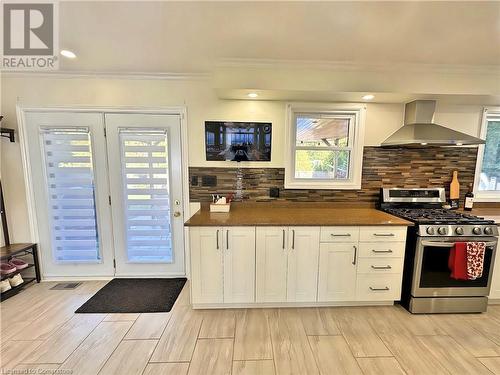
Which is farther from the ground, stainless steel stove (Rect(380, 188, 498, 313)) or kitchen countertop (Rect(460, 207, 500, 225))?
kitchen countertop (Rect(460, 207, 500, 225))

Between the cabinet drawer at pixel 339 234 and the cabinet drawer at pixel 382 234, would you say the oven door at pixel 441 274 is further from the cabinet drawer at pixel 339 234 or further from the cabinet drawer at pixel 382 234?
the cabinet drawer at pixel 339 234

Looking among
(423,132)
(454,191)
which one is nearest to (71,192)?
(423,132)

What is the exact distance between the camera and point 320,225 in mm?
2250

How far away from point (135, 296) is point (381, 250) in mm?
2706

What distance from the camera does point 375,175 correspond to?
113 inches

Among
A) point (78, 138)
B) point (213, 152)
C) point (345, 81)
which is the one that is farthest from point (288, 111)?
point (78, 138)

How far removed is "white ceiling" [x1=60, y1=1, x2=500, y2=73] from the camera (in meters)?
1.50

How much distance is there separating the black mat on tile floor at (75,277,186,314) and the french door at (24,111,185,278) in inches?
6.9

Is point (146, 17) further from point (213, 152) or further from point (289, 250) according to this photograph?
point (289, 250)

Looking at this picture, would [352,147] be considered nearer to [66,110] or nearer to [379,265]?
[379,265]

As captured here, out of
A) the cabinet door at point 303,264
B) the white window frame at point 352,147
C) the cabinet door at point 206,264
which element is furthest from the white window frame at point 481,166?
the cabinet door at point 206,264

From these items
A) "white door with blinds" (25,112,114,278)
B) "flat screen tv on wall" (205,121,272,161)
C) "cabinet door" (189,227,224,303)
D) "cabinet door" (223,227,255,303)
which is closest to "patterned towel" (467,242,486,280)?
"cabinet door" (223,227,255,303)

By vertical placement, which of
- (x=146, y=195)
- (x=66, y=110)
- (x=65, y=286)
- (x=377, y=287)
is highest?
(x=66, y=110)

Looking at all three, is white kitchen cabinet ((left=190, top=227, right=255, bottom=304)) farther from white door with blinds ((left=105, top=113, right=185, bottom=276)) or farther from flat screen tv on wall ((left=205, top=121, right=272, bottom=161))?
flat screen tv on wall ((left=205, top=121, right=272, bottom=161))
